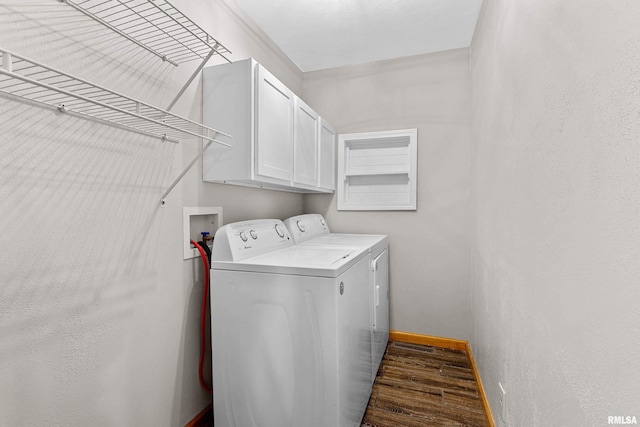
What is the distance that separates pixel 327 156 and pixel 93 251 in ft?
6.48

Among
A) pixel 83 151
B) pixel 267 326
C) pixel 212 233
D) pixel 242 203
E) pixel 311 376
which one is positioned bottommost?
pixel 311 376

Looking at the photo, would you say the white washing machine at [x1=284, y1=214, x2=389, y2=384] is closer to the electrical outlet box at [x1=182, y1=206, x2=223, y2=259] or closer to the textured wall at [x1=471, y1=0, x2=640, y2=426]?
the electrical outlet box at [x1=182, y1=206, x2=223, y2=259]

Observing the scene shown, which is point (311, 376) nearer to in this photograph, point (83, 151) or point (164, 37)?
point (83, 151)

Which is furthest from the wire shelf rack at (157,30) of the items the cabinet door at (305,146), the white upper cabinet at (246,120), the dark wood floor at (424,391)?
the dark wood floor at (424,391)

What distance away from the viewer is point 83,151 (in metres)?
1.14

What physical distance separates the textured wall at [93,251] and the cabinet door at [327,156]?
1.14 meters

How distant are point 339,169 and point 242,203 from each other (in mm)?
1199

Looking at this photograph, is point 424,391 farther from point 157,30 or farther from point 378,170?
point 157,30

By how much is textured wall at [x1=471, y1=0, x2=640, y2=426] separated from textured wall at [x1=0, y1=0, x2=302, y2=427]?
1.54 metres

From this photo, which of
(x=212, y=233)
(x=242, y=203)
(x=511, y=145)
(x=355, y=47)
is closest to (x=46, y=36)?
(x=212, y=233)

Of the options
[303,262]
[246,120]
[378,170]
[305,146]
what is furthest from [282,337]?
[378,170]

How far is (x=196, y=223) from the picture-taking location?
1.73 m

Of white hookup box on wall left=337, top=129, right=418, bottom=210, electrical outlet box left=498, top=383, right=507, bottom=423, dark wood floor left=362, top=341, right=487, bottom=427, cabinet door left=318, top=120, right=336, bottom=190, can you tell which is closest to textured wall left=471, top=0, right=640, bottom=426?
electrical outlet box left=498, top=383, right=507, bottom=423

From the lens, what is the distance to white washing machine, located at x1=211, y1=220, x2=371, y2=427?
1.40 metres
